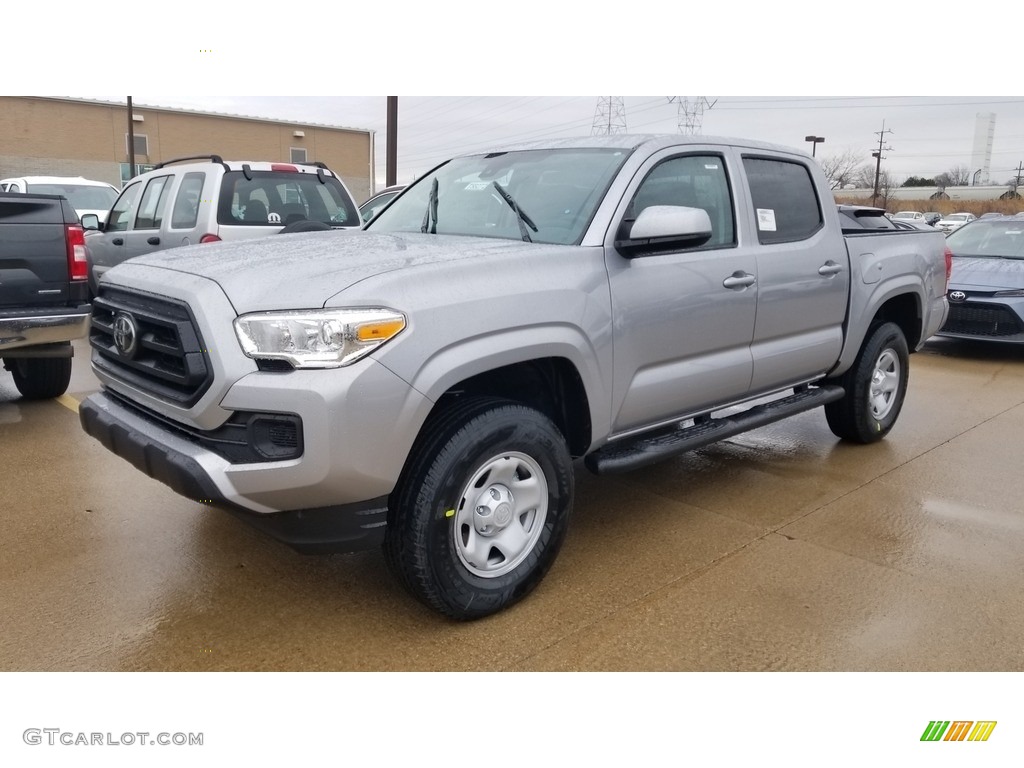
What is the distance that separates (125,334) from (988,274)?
363 inches

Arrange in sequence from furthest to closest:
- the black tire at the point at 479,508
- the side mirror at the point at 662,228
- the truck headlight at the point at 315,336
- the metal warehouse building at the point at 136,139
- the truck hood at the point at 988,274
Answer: the metal warehouse building at the point at 136,139 < the truck hood at the point at 988,274 < the side mirror at the point at 662,228 < the black tire at the point at 479,508 < the truck headlight at the point at 315,336

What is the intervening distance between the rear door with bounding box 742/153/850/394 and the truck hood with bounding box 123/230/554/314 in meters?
1.55

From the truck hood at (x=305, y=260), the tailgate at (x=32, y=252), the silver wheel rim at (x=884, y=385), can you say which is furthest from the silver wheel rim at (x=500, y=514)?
the tailgate at (x=32, y=252)

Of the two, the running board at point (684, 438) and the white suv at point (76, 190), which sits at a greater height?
the white suv at point (76, 190)

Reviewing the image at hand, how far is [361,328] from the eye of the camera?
258cm

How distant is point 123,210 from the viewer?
361 inches

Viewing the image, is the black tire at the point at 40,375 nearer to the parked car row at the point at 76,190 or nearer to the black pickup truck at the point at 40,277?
the black pickup truck at the point at 40,277

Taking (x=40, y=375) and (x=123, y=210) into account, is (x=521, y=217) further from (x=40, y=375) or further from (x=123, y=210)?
(x=123, y=210)

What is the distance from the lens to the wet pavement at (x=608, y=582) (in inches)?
113

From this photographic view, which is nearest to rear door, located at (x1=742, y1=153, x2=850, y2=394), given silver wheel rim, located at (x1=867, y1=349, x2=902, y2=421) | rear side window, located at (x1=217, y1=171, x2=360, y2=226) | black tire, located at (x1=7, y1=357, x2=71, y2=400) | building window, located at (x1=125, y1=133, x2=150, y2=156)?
silver wheel rim, located at (x1=867, y1=349, x2=902, y2=421)

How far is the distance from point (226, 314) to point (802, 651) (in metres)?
2.35

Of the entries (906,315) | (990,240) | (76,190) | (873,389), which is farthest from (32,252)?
(76,190)

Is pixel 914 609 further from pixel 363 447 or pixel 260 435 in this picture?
pixel 260 435

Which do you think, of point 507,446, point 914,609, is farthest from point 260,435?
point 914,609
